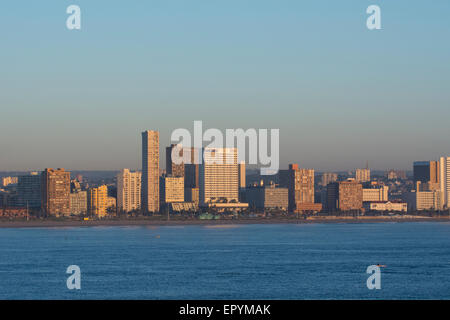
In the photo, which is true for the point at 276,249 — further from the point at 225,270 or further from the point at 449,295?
the point at 449,295

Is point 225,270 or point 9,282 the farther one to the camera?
point 225,270
